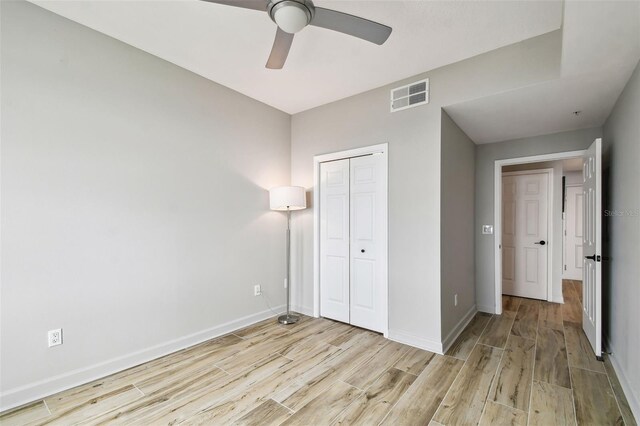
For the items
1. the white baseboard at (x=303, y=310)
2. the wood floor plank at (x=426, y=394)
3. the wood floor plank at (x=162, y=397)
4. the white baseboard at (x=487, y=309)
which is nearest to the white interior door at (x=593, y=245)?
the white baseboard at (x=487, y=309)

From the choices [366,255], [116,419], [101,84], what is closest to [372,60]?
[366,255]

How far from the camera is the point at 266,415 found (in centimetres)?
189

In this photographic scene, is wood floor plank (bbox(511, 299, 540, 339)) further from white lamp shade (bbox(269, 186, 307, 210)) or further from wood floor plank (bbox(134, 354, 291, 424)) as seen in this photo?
white lamp shade (bbox(269, 186, 307, 210))

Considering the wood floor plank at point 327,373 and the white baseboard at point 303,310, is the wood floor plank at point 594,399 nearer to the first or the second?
the wood floor plank at point 327,373

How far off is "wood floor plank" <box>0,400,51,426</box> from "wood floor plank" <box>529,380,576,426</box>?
10.3 feet

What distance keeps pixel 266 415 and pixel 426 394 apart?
3.78ft

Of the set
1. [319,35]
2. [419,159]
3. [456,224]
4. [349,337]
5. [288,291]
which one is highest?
[319,35]

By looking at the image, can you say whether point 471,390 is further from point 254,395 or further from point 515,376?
point 254,395

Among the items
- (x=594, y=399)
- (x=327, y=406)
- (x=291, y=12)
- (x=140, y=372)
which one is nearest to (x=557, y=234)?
(x=594, y=399)

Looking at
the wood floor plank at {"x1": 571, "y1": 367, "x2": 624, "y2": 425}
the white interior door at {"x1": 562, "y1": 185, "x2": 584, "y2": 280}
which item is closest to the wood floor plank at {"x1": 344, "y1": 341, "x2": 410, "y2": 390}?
the wood floor plank at {"x1": 571, "y1": 367, "x2": 624, "y2": 425}

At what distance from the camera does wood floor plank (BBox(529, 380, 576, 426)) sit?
6.00ft

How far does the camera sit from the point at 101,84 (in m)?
2.32

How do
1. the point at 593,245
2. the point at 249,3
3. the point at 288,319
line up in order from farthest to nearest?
the point at 288,319 < the point at 593,245 < the point at 249,3

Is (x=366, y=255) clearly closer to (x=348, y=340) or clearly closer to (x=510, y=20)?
(x=348, y=340)
